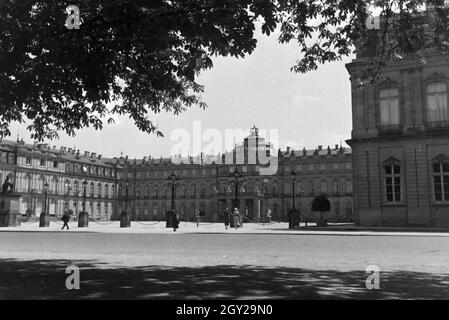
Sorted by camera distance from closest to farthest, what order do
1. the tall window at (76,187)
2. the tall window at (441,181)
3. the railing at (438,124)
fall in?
1. the tall window at (441,181)
2. the railing at (438,124)
3. the tall window at (76,187)

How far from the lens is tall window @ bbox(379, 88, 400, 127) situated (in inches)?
1458

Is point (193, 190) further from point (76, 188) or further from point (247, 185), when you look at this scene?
point (76, 188)

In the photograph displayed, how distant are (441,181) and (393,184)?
3435 mm

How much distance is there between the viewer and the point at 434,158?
3497cm

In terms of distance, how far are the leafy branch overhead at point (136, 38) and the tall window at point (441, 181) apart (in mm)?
27094

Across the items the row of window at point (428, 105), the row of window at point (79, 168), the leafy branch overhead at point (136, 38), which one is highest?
the row of window at point (79, 168)

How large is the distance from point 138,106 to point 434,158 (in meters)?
29.1

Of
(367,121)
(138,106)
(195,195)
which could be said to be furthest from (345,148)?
(138,106)

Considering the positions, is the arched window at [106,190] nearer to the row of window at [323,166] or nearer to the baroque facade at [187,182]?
the baroque facade at [187,182]

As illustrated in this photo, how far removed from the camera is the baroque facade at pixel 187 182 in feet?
329

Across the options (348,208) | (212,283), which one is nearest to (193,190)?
(348,208)

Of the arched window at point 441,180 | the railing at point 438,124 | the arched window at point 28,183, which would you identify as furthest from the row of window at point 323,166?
the arched window at point 441,180

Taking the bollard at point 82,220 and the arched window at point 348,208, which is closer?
the bollard at point 82,220
